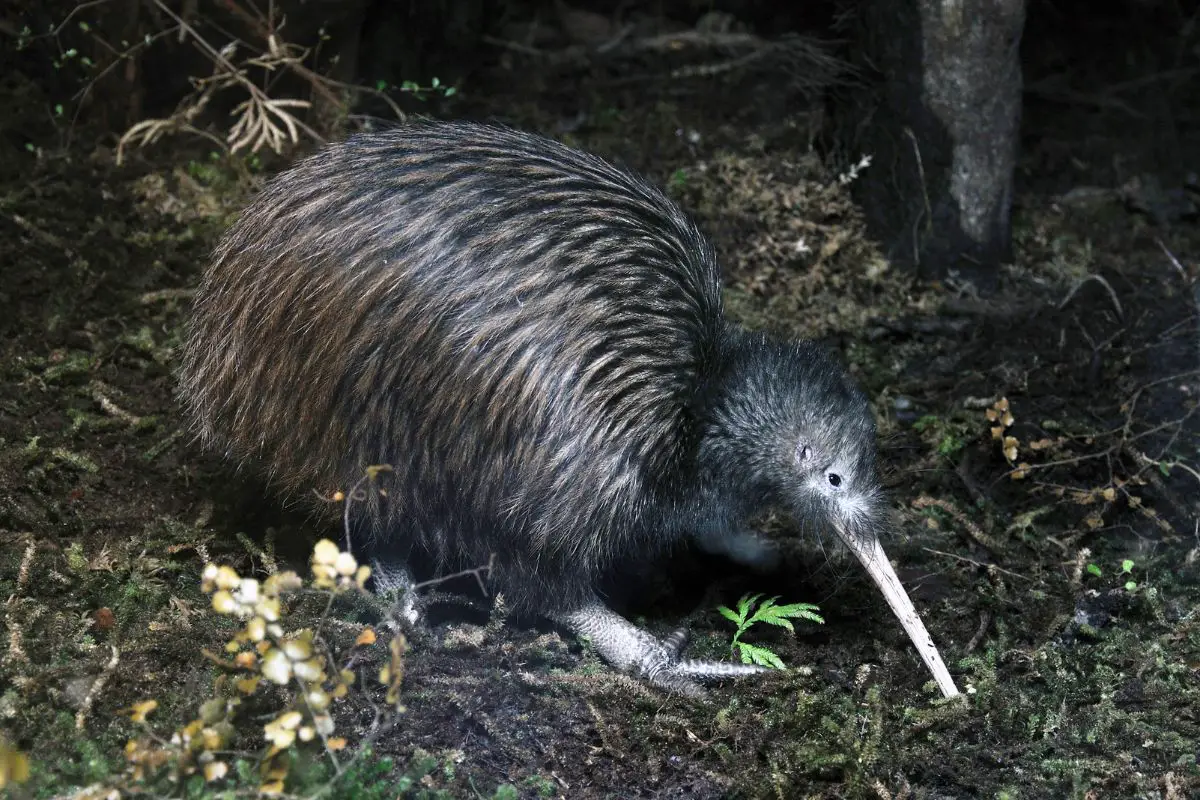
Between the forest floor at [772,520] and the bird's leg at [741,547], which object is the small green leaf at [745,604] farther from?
the bird's leg at [741,547]

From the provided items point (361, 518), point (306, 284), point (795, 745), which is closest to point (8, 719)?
point (361, 518)

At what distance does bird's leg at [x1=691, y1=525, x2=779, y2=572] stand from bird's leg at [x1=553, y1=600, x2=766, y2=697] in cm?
54

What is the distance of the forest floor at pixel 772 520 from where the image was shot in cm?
361

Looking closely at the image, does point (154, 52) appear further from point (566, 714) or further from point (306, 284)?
point (566, 714)

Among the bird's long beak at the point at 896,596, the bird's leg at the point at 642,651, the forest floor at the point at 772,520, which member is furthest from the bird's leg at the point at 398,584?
the bird's long beak at the point at 896,596

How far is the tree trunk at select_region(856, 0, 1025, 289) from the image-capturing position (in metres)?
5.68

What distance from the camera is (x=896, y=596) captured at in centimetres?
419

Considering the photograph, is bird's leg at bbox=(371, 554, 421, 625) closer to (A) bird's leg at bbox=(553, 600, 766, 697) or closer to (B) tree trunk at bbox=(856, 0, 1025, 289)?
(A) bird's leg at bbox=(553, 600, 766, 697)

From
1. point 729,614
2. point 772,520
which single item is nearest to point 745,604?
point 729,614

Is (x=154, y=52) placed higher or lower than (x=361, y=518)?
higher

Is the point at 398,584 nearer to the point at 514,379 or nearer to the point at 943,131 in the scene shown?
the point at 514,379

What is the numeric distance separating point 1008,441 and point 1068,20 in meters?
3.54

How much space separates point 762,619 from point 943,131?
2733 millimetres

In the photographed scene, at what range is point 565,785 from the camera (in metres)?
3.53
